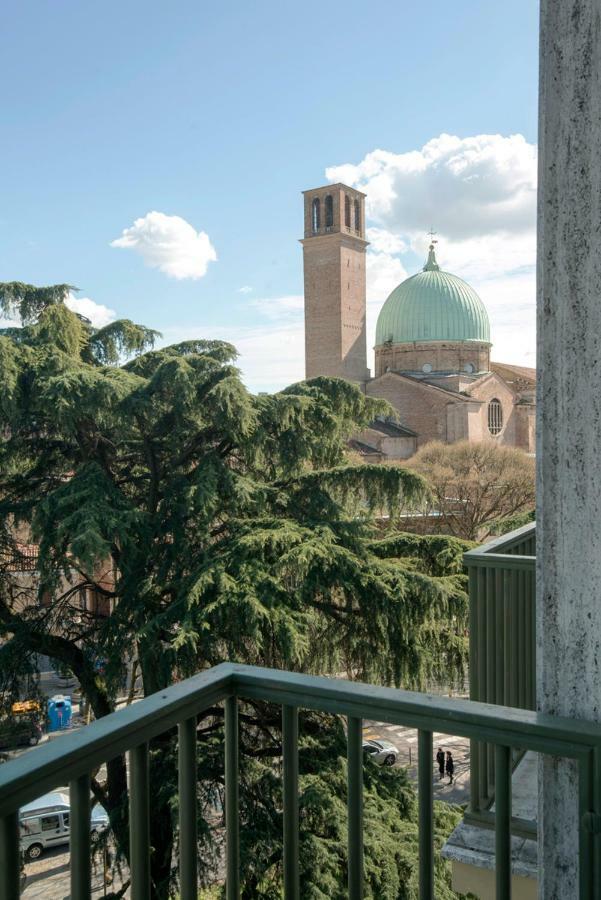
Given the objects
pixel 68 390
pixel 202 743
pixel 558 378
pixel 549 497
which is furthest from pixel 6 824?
pixel 68 390

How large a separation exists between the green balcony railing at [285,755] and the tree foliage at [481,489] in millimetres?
24039

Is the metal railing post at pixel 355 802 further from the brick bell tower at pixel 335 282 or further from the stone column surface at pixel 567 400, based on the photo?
the brick bell tower at pixel 335 282

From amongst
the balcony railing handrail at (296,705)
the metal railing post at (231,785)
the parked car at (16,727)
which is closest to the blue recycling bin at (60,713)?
the parked car at (16,727)

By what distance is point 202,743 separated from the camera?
8.51m

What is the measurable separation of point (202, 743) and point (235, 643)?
44.8 inches

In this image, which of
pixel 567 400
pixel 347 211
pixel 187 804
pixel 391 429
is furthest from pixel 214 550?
pixel 347 211

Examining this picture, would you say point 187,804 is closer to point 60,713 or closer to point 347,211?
point 60,713

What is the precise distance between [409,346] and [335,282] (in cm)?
718

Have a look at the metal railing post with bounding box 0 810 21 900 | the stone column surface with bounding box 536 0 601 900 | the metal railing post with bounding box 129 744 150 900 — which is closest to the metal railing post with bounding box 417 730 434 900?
the stone column surface with bounding box 536 0 601 900

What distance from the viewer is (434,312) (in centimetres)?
4984

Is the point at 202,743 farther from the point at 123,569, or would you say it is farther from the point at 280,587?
the point at 123,569

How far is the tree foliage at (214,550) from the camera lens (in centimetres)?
839

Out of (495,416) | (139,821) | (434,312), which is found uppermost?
(434,312)

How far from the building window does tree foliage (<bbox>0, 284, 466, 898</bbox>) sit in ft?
113
